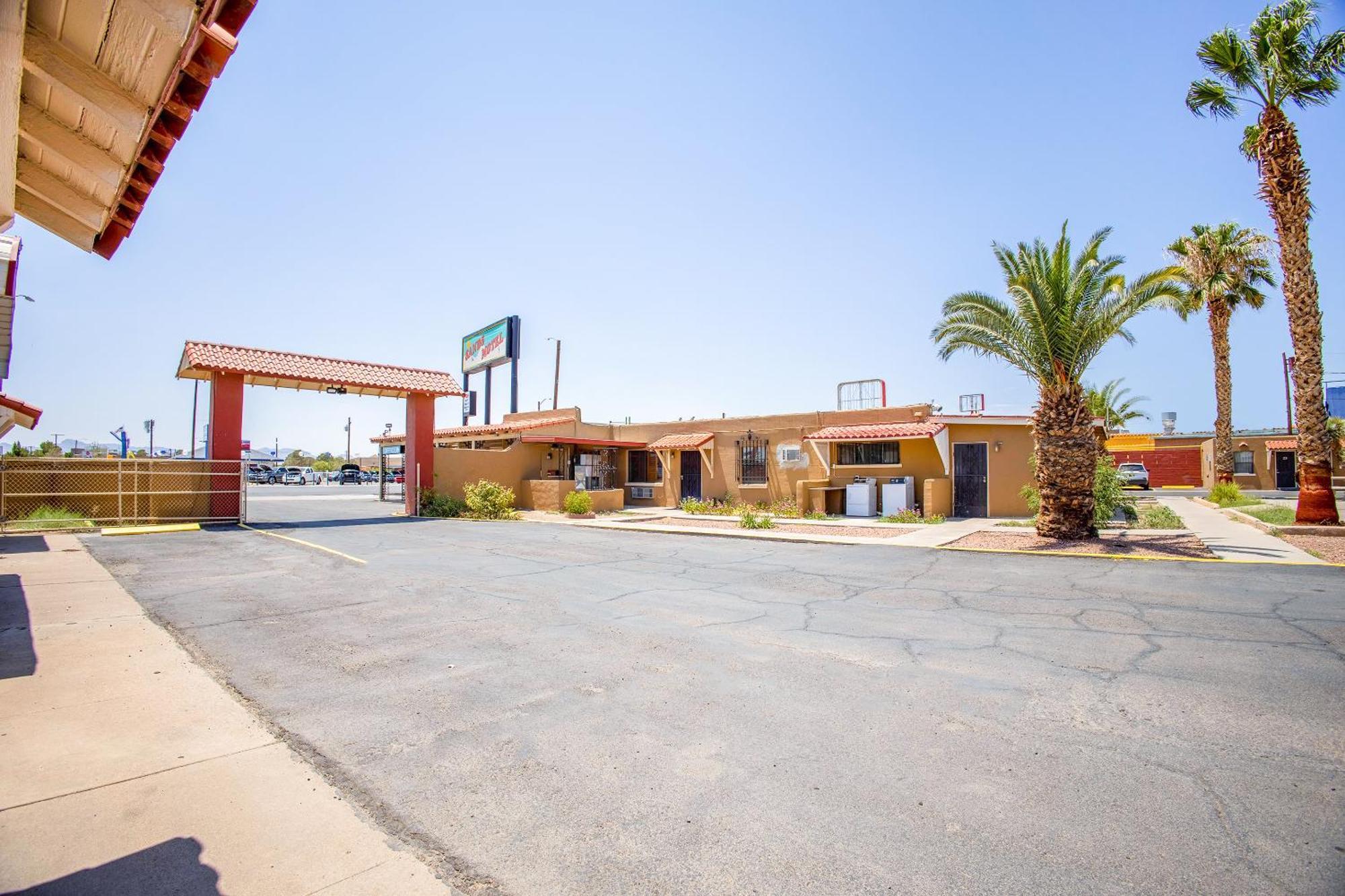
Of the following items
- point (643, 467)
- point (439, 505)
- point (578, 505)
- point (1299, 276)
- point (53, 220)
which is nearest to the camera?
point (53, 220)

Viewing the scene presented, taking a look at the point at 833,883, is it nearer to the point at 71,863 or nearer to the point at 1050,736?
the point at 1050,736

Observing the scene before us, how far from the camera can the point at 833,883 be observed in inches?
111

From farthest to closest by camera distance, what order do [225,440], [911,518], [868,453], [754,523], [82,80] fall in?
[868,453]
[911,518]
[225,440]
[754,523]
[82,80]

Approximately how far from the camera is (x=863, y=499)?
74.0 feet

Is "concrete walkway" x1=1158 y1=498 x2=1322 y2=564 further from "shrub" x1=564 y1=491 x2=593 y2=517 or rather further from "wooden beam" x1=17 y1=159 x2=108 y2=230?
"shrub" x1=564 y1=491 x2=593 y2=517

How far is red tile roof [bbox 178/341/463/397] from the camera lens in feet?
64.7

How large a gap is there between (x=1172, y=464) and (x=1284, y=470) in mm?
7318

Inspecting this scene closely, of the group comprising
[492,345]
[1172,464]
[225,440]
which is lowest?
[1172,464]

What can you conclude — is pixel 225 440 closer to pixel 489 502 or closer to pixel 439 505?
pixel 439 505

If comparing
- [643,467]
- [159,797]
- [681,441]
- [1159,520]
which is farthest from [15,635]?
[643,467]

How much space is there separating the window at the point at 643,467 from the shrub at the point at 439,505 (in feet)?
28.1

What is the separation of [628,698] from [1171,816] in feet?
11.0

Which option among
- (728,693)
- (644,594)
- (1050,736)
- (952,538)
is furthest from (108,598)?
(952,538)

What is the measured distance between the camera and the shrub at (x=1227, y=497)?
2433cm
